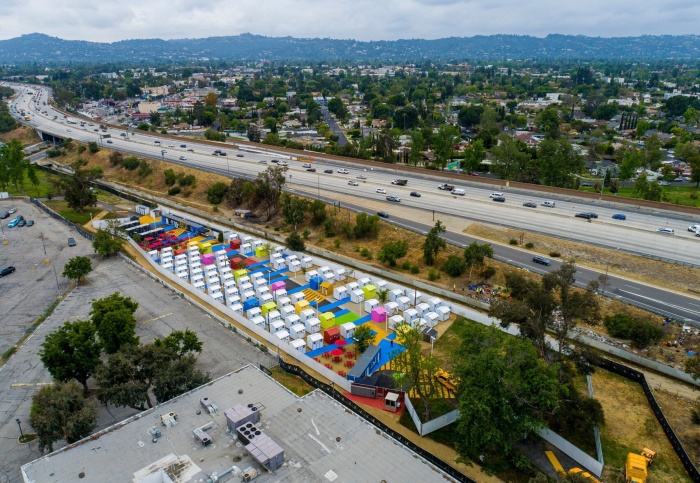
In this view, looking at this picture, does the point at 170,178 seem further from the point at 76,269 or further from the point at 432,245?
the point at 432,245

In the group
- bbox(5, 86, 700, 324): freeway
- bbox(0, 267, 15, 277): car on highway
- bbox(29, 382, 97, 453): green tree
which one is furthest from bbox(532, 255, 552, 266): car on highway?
bbox(0, 267, 15, 277): car on highway

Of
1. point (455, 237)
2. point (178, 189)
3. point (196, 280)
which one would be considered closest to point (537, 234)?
point (455, 237)

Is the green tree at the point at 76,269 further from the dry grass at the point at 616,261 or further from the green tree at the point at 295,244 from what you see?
the dry grass at the point at 616,261

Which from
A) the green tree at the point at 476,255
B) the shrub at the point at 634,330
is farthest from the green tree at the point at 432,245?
the shrub at the point at 634,330

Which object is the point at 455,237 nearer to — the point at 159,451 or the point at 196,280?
the point at 196,280

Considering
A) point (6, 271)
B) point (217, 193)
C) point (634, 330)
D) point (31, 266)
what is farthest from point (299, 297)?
point (217, 193)

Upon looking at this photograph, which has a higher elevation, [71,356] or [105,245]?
[71,356]
